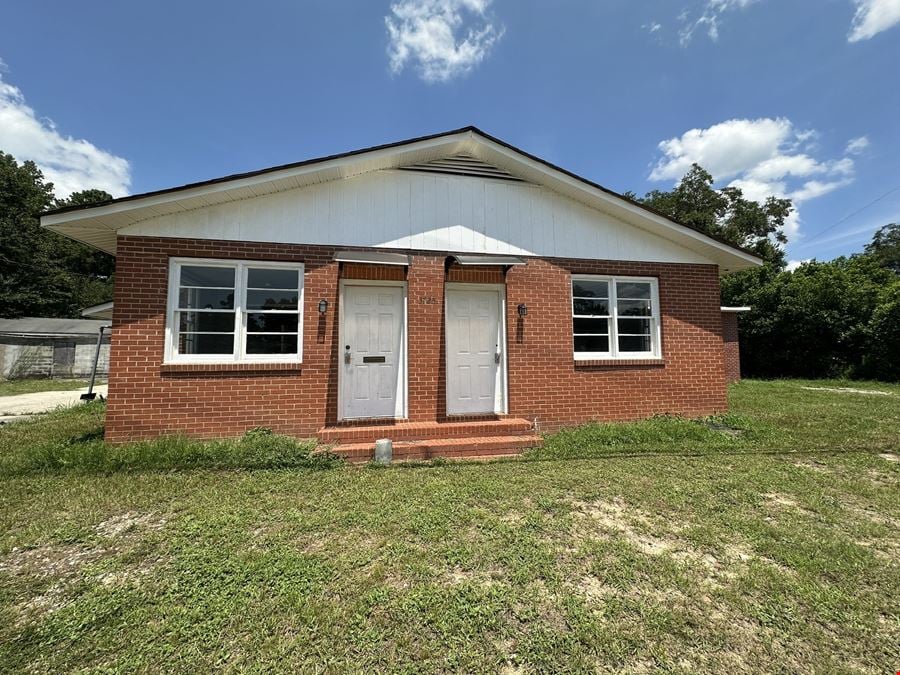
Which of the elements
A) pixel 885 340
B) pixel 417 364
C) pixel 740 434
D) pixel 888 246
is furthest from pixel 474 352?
pixel 888 246

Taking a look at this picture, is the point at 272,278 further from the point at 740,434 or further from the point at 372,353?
the point at 740,434

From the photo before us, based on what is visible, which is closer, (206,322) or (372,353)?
(206,322)

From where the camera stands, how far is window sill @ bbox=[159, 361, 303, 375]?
5766 millimetres

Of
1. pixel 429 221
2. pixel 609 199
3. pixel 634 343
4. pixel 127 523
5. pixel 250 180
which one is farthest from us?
pixel 634 343

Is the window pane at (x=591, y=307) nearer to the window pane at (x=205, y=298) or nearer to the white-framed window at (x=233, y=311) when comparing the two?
the white-framed window at (x=233, y=311)

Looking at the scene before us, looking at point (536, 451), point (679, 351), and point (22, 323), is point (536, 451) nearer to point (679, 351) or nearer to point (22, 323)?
point (679, 351)

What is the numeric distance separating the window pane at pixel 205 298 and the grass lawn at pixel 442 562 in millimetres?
1965

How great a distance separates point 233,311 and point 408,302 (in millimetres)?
2634

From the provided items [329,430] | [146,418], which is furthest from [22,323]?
[329,430]

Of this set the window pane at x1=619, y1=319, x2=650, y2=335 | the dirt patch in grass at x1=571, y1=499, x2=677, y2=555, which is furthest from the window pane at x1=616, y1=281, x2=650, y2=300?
the dirt patch in grass at x1=571, y1=499, x2=677, y2=555

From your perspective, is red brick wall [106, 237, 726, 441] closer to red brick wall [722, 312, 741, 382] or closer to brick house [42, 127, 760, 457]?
brick house [42, 127, 760, 457]

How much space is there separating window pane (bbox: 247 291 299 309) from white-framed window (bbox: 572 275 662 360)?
15.7ft

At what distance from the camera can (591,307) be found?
7.39m

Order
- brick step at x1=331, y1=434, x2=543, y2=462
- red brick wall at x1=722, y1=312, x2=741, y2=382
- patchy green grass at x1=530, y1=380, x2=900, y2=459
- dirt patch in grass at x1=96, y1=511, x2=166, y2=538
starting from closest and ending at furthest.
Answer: dirt patch in grass at x1=96, y1=511, x2=166, y2=538, brick step at x1=331, y1=434, x2=543, y2=462, patchy green grass at x1=530, y1=380, x2=900, y2=459, red brick wall at x1=722, y1=312, x2=741, y2=382
